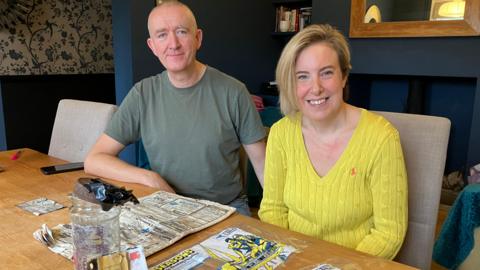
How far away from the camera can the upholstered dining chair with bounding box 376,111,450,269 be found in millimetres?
1071

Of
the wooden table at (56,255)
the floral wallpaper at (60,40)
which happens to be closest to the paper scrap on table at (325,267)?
the wooden table at (56,255)

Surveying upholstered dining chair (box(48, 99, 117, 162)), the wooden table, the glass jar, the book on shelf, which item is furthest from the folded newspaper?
the book on shelf

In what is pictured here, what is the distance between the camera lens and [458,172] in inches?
Result: 133

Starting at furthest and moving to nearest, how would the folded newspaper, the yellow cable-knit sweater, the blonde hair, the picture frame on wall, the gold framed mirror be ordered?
the picture frame on wall < the gold framed mirror < the blonde hair < the yellow cable-knit sweater < the folded newspaper

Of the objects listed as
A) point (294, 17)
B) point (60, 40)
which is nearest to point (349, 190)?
point (294, 17)

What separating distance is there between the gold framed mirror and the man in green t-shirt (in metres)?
2.08

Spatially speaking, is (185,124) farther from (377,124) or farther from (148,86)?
(377,124)

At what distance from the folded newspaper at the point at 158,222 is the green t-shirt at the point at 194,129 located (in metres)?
0.29

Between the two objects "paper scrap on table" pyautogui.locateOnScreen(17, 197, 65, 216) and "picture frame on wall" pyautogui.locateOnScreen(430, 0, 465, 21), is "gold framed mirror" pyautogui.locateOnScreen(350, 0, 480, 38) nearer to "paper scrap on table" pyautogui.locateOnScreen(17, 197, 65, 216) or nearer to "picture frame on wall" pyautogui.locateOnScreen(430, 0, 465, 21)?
"picture frame on wall" pyautogui.locateOnScreen(430, 0, 465, 21)

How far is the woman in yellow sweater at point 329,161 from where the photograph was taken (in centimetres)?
105

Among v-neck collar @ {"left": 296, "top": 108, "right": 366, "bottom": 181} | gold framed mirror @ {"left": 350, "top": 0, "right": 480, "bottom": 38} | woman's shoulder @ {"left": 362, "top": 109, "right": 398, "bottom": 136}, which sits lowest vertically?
v-neck collar @ {"left": 296, "top": 108, "right": 366, "bottom": 181}

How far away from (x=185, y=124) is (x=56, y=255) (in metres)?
0.73

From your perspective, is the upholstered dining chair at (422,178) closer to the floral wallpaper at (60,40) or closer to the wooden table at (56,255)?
the wooden table at (56,255)

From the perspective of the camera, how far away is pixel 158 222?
3.39ft
